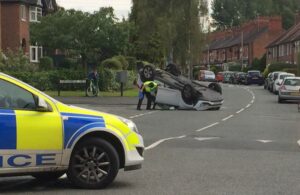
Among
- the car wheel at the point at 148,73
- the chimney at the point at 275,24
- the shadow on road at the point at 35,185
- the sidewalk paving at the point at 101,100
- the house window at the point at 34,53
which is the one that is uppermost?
the chimney at the point at 275,24

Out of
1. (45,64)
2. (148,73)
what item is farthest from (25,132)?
(45,64)

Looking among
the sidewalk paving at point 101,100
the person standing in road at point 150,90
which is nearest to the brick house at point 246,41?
the sidewalk paving at point 101,100

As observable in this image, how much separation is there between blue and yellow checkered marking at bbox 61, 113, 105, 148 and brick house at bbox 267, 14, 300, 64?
6948 centimetres

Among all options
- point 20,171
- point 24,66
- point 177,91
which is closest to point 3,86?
point 20,171

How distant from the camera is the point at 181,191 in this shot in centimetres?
852

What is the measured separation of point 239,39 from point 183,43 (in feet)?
178

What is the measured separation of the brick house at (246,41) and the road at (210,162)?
254ft

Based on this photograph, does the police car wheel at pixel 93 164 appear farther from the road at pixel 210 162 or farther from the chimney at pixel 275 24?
the chimney at pixel 275 24

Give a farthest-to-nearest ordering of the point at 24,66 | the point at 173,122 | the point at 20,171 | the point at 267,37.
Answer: the point at 267,37 → the point at 24,66 → the point at 173,122 → the point at 20,171

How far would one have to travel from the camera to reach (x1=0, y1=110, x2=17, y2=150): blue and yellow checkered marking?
787 centimetres

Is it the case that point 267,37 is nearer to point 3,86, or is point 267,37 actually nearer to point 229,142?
point 229,142

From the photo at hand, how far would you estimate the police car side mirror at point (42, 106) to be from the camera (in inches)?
319

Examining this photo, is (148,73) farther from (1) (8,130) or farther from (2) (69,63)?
(2) (69,63)

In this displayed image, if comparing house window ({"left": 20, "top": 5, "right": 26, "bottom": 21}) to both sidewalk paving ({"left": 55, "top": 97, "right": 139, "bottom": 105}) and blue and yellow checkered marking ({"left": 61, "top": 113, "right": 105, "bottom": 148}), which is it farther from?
blue and yellow checkered marking ({"left": 61, "top": 113, "right": 105, "bottom": 148})
